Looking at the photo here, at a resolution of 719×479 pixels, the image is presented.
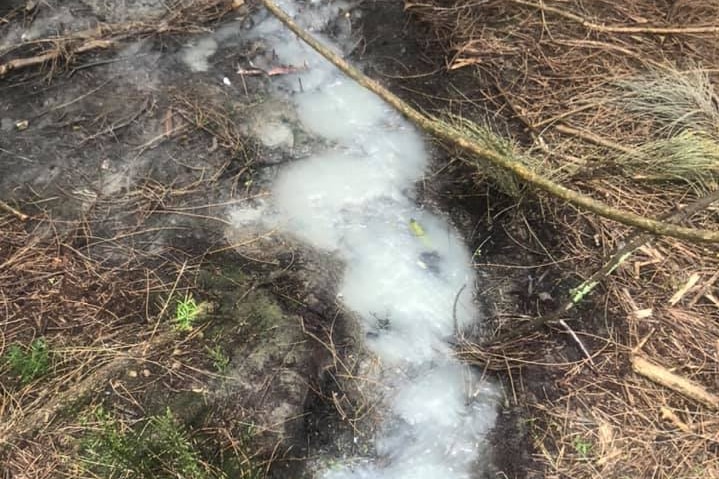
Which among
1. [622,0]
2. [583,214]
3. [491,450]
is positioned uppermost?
[622,0]

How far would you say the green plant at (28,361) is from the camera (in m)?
2.04

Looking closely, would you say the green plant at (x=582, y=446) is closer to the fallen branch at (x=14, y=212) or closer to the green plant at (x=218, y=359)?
the green plant at (x=218, y=359)

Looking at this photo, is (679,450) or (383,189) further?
(383,189)

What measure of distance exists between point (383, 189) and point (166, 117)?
3.73 feet

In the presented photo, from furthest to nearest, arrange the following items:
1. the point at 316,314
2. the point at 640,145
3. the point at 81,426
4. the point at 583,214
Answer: the point at 640,145
the point at 583,214
the point at 316,314
the point at 81,426

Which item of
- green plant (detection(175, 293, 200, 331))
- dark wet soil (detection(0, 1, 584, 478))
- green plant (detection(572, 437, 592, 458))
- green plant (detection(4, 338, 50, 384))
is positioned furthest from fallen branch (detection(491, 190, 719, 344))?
green plant (detection(4, 338, 50, 384))

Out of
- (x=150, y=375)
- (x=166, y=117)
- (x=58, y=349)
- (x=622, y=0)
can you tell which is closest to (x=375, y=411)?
(x=150, y=375)

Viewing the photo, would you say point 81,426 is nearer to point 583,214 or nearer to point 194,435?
point 194,435

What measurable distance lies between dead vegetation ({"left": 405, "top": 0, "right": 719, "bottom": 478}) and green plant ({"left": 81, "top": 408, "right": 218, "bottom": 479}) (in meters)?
1.11

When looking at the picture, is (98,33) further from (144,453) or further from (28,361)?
(144,453)

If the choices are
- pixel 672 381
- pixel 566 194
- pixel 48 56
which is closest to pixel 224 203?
pixel 48 56

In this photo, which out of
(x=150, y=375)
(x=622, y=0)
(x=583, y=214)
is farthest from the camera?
(x=622, y=0)

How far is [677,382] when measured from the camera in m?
2.19

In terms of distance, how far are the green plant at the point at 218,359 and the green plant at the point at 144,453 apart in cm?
26
